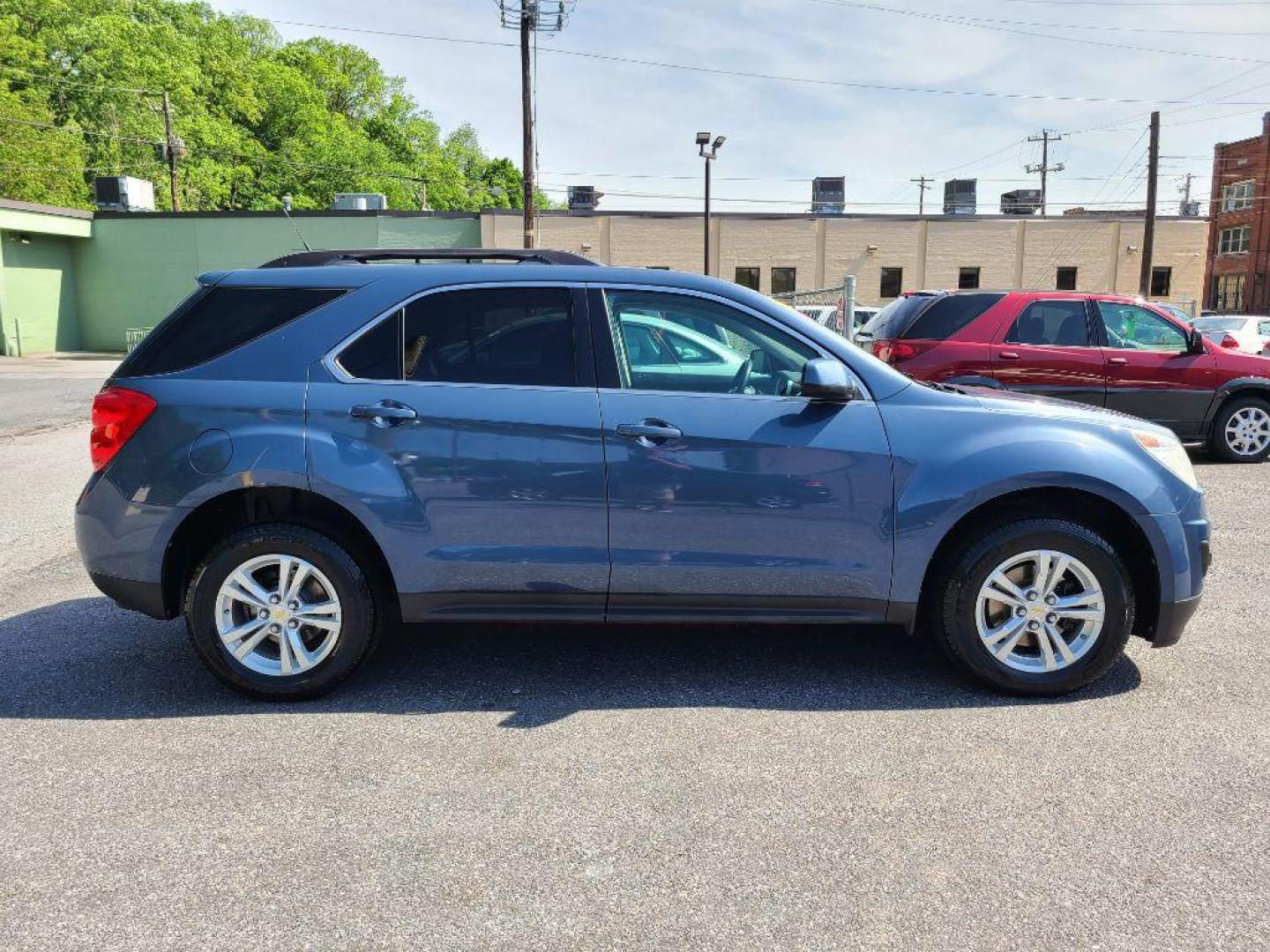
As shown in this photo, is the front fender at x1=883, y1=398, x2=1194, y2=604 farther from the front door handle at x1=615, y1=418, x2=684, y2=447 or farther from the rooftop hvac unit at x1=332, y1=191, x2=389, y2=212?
the rooftop hvac unit at x1=332, y1=191, x2=389, y2=212

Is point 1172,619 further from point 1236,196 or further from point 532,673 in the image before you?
point 1236,196

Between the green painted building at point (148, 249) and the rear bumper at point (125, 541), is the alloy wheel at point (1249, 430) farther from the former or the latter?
the green painted building at point (148, 249)

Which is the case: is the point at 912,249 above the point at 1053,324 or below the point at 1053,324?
above

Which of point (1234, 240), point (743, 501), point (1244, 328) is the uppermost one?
point (1234, 240)

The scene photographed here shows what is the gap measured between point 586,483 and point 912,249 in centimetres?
3848

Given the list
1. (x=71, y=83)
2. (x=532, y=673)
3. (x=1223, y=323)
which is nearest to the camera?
(x=532, y=673)

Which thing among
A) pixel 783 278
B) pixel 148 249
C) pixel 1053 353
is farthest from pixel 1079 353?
pixel 148 249

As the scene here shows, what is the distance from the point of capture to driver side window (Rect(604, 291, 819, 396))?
3.95 m

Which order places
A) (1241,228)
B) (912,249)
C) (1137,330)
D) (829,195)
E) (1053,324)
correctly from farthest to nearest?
(1241,228) → (829,195) → (912,249) → (1137,330) → (1053,324)

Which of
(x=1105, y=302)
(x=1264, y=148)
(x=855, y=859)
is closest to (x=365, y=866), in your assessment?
(x=855, y=859)

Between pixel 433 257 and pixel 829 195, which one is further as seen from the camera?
pixel 829 195

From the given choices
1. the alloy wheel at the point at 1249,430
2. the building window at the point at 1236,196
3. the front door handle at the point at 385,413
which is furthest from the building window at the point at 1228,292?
the front door handle at the point at 385,413

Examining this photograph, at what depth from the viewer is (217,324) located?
404cm

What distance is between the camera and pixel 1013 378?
9609mm
